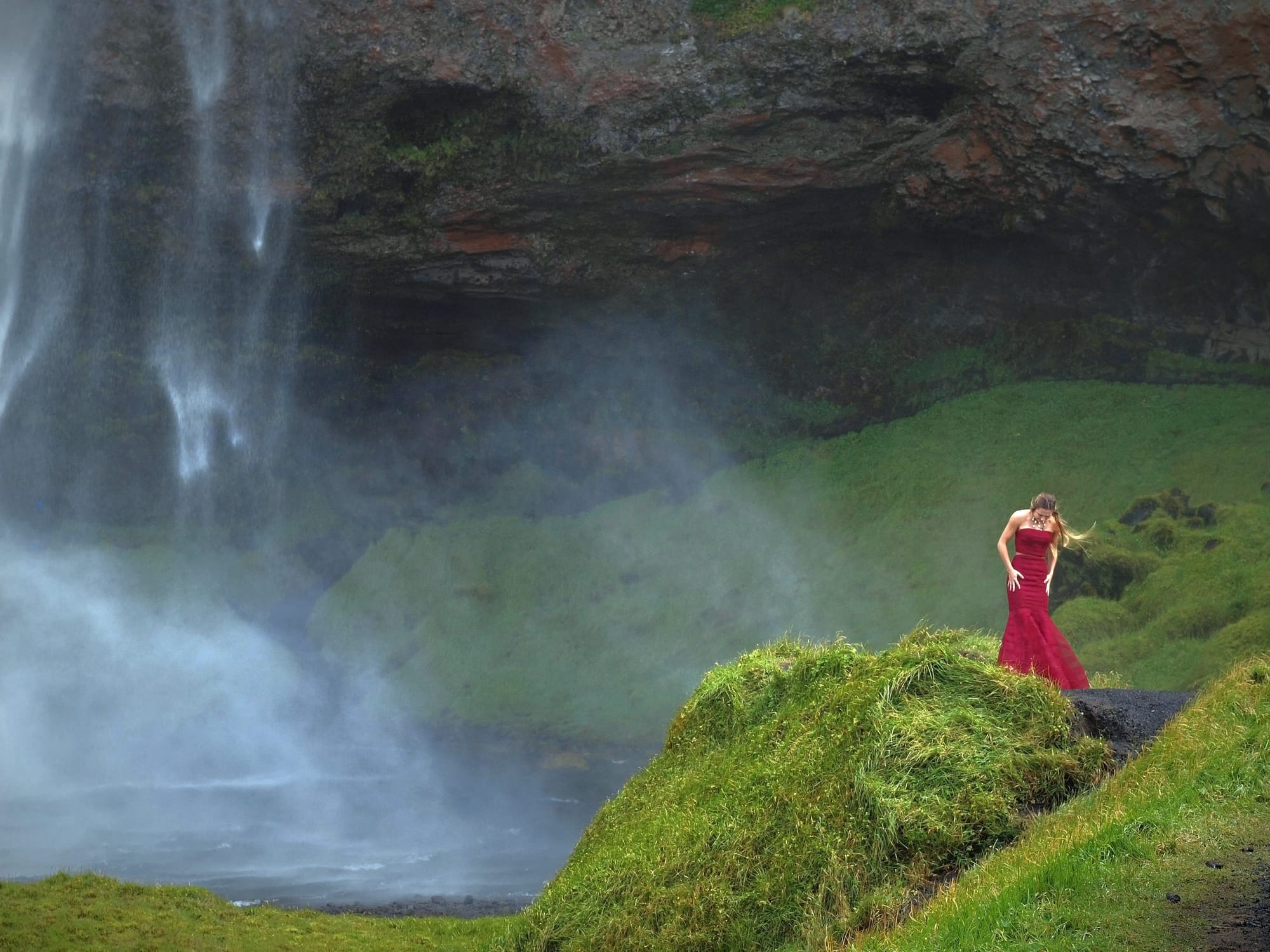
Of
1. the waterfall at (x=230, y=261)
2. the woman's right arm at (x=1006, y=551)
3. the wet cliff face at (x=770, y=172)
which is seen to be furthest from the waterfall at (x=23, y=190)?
the woman's right arm at (x=1006, y=551)

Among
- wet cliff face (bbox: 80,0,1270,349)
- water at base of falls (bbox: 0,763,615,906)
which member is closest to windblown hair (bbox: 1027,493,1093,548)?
water at base of falls (bbox: 0,763,615,906)

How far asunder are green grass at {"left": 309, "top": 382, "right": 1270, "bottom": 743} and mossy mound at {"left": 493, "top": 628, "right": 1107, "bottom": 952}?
15984 mm

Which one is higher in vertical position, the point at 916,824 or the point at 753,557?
the point at 753,557

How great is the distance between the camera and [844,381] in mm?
32875

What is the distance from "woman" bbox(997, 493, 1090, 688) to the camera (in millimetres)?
11703

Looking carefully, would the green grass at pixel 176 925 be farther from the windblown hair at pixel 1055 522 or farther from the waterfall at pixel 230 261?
the waterfall at pixel 230 261

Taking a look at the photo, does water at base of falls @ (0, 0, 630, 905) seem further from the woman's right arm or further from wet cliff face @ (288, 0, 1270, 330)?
the woman's right arm

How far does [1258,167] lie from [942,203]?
21.2 ft

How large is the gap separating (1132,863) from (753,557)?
24.9 m

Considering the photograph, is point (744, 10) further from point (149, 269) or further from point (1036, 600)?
point (1036, 600)

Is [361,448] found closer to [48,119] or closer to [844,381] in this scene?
[48,119]

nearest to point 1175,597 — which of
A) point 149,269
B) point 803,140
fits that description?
point 803,140

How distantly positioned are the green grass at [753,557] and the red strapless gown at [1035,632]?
40.5ft

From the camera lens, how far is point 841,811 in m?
8.50
